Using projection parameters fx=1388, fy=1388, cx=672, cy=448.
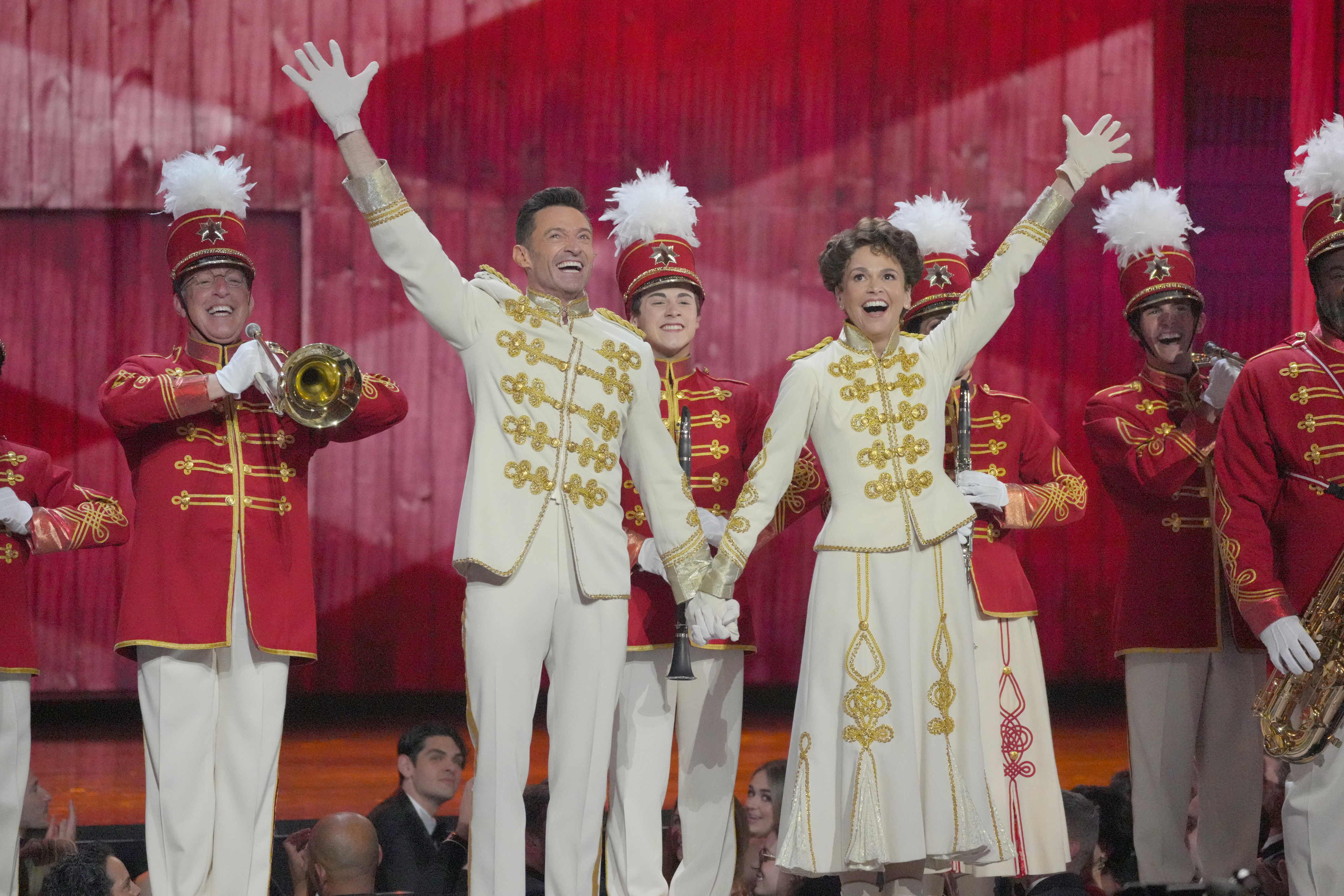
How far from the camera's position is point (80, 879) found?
11.9 feet

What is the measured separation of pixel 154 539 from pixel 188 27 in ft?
15.5

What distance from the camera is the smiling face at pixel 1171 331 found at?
4.35m

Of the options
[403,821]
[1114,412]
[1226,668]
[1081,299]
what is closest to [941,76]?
[1081,299]

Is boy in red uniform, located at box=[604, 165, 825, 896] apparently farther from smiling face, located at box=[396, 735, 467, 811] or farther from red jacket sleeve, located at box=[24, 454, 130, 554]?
red jacket sleeve, located at box=[24, 454, 130, 554]

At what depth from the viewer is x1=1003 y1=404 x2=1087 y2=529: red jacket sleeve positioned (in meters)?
3.99

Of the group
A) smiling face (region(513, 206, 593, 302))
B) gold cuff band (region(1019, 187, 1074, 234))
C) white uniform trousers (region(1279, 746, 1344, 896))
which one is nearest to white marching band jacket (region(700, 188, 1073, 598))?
gold cuff band (region(1019, 187, 1074, 234))

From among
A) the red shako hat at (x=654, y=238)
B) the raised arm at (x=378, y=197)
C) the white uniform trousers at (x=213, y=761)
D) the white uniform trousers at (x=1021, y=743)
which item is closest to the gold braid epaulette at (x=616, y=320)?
the raised arm at (x=378, y=197)

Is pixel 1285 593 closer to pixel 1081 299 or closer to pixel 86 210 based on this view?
pixel 1081 299

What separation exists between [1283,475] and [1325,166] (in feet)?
2.67

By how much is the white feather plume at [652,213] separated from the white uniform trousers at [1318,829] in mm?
2253

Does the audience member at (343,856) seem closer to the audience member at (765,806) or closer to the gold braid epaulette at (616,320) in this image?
the audience member at (765,806)

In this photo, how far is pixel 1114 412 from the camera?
436 centimetres

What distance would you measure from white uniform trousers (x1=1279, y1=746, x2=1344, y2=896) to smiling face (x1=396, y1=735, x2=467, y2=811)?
245 centimetres

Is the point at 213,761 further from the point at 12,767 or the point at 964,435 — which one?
the point at 964,435
